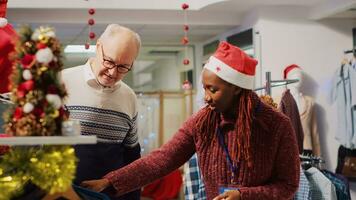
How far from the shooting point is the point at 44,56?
3.73 feet

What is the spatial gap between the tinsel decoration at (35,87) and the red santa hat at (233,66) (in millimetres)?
621

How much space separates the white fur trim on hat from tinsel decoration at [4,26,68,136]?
2.02ft

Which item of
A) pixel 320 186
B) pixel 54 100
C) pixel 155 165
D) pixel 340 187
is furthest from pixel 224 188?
pixel 340 187

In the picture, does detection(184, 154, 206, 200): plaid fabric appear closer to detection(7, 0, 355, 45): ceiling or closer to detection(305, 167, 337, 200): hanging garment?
detection(305, 167, 337, 200): hanging garment

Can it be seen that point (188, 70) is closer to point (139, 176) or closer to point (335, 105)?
point (335, 105)

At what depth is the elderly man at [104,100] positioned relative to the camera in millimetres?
1762

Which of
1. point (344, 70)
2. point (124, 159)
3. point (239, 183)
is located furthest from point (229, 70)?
point (344, 70)

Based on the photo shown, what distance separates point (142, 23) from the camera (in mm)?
4828

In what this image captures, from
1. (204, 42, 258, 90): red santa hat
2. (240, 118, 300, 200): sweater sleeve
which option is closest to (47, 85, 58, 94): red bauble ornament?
(204, 42, 258, 90): red santa hat

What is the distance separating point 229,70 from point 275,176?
38 centimetres

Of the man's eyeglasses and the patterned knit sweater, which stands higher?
the man's eyeglasses

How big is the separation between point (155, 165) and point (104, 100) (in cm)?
29

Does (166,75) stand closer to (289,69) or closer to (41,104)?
(289,69)

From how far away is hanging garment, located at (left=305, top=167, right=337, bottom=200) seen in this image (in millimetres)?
3062
